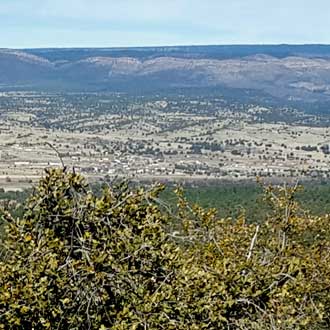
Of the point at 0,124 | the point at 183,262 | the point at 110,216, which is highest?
the point at 110,216

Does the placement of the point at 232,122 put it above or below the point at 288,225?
below

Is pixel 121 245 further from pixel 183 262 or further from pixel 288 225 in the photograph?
pixel 288 225

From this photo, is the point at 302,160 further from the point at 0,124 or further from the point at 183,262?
the point at 183,262

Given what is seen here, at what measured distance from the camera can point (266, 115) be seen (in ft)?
638

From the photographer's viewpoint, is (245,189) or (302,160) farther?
(302,160)

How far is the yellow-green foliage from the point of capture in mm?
7676

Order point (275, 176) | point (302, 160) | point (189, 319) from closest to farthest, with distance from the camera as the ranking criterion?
point (189, 319), point (275, 176), point (302, 160)

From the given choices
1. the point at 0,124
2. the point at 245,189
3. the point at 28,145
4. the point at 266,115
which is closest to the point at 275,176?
the point at 245,189

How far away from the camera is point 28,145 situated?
126 m

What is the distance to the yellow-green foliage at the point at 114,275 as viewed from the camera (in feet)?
25.2

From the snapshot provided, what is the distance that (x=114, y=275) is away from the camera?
792 centimetres

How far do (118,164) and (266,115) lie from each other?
298 ft

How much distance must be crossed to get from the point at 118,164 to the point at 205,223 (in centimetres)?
9850

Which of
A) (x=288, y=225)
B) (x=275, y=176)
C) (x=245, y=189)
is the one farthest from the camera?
(x=275, y=176)
